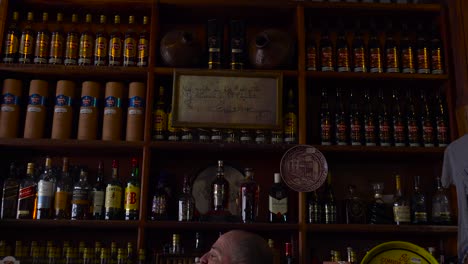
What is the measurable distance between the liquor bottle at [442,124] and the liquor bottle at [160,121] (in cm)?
127

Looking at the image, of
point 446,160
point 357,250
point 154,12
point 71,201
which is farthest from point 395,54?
point 71,201

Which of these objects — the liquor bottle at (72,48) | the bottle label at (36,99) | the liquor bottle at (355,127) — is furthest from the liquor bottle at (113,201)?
the liquor bottle at (355,127)

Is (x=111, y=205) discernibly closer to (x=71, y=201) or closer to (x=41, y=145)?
(x=71, y=201)

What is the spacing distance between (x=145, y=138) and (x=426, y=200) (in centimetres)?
137

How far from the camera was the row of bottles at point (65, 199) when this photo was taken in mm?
2416

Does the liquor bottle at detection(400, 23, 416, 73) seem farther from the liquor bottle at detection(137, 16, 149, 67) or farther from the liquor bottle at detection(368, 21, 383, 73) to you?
the liquor bottle at detection(137, 16, 149, 67)

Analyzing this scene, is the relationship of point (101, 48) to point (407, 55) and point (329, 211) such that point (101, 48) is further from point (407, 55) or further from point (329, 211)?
point (407, 55)

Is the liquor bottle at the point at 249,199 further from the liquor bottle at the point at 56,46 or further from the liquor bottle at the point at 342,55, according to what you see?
the liquor bottle at the point at 56,46

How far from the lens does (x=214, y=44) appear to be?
2648 millimetres

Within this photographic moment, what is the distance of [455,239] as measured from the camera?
2535mm

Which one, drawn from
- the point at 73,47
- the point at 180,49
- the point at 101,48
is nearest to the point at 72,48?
the point at 73,47

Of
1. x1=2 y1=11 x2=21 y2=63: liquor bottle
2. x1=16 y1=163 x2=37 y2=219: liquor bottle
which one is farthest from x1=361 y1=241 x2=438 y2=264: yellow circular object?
x1=2 y1=11 x2=21 y2=63: liquor bottle

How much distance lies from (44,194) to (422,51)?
188cm

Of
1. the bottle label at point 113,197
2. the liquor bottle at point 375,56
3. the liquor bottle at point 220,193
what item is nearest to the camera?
the bottle label at point 113,197
